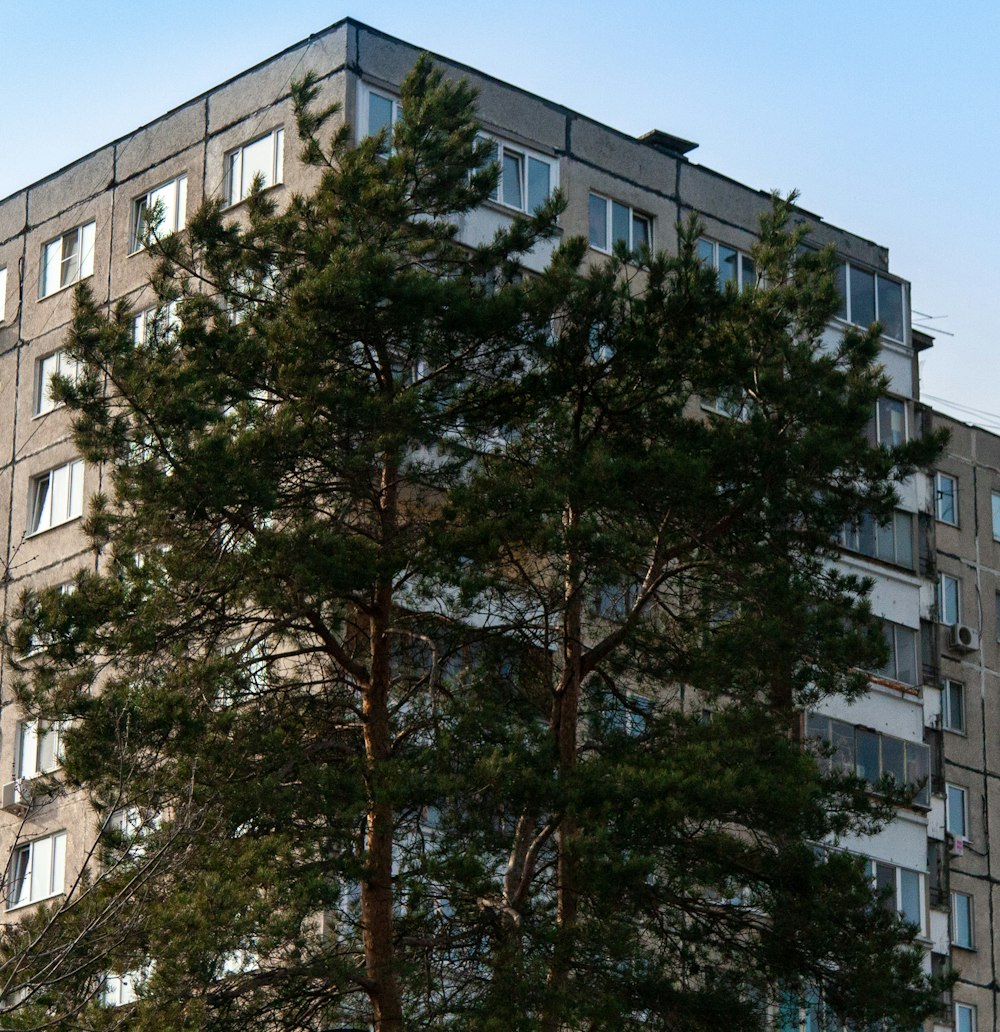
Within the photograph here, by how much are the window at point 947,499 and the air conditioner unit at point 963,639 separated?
2753mm

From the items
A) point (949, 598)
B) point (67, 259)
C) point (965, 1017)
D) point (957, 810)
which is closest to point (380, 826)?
point (67, 259)

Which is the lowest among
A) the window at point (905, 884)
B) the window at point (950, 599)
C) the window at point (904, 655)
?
the window at point (905, 884)

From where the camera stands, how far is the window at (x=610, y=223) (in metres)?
34.9

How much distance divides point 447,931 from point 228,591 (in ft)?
13.0

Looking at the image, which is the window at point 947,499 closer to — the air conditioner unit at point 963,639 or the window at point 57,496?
the air conditioner unit at point 963,639

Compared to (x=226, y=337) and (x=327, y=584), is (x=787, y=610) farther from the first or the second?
(x=226, y=337)

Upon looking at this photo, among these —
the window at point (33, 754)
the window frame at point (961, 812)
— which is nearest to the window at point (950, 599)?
the window frame at point (961, 812)

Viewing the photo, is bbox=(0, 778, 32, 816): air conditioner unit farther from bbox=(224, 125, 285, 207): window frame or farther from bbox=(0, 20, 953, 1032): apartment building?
bbox=(224, 125, 285, 207): window frame

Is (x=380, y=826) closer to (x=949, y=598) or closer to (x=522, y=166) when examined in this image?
(x=522, y=166)

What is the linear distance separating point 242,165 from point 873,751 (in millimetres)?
14124

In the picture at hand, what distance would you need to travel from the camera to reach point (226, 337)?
72.5ft

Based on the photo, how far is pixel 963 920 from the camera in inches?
1752

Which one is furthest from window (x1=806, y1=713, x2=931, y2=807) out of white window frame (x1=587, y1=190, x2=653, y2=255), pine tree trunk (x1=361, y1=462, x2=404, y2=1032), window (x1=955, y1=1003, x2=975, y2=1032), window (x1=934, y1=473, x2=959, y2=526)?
pine tree trunk (x1=361, y1=462, x2=404, y2=1032)

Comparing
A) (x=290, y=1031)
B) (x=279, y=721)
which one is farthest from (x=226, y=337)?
(x=290, y=1031)
